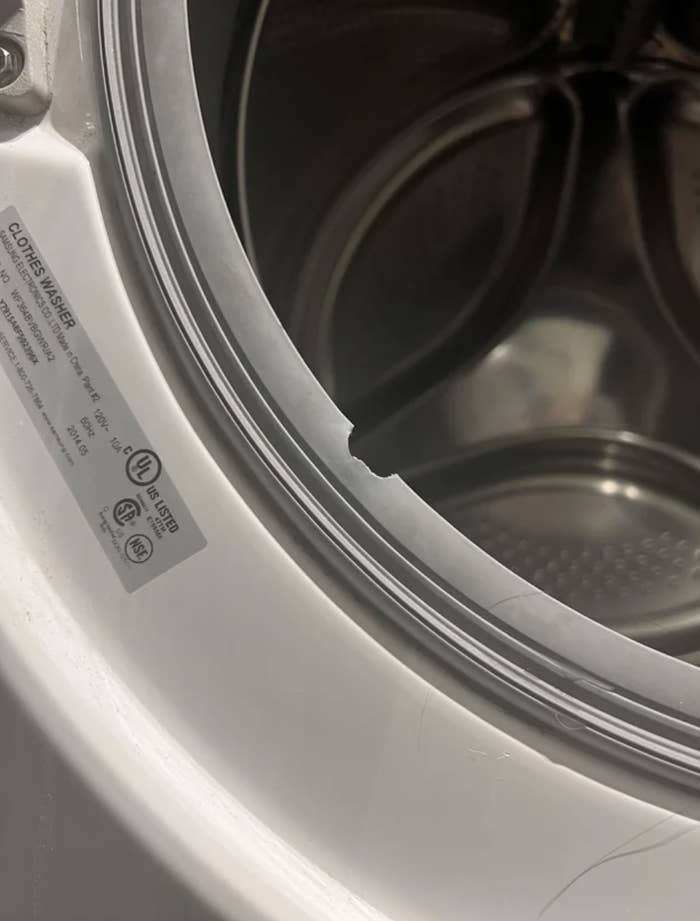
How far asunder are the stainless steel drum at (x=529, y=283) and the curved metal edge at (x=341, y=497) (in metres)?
0.38

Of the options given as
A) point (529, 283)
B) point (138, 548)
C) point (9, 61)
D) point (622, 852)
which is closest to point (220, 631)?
point (138, 548)

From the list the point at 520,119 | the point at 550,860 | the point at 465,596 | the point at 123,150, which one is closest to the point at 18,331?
the point at 123,150

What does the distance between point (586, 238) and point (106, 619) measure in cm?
85

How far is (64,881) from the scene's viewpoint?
0.47m

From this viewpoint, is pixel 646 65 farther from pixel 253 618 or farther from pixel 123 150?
pixel 253 618

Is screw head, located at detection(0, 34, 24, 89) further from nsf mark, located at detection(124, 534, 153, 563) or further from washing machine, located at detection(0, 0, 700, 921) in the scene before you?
nsf mark, located at detection(124, 534, 153, 563)

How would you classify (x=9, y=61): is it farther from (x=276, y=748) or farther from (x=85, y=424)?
(x=276, y=748)

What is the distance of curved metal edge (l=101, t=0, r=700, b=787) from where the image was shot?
1.52 ft

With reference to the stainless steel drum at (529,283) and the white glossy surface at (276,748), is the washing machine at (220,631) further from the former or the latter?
the stainless steel drum at (529,283)

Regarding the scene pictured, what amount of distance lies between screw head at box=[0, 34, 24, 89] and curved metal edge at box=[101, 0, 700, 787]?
0.05 m

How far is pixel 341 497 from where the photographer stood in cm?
50

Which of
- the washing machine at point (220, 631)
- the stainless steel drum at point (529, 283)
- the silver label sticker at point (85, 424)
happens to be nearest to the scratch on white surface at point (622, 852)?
the washing machine at point (220, 631)

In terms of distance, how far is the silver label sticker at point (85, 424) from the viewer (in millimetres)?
497

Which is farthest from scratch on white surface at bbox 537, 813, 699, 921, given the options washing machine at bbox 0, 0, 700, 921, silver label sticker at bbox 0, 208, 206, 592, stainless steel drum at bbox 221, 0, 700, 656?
stainless steel drum at bbox 221, 0, 700, 656
